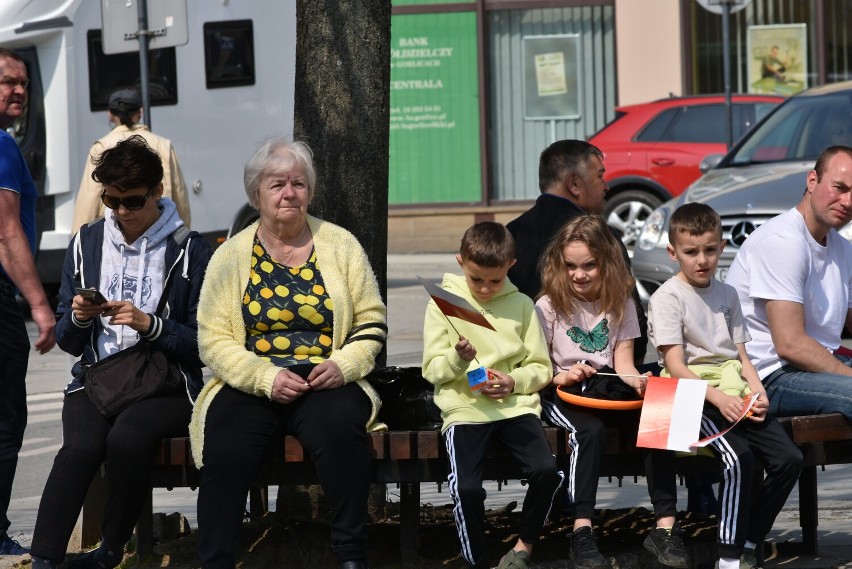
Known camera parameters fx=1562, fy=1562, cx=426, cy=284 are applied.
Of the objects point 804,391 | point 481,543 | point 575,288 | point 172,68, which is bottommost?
point 481,543

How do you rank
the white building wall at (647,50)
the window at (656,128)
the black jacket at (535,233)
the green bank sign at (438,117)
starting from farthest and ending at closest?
the green bank sign at (438,117)
the white building wall at (647,50)
the window at (656,128)
the black jacket at (535,233)

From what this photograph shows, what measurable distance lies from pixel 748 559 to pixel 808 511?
0.59 m

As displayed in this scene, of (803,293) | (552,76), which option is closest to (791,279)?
(803,293)

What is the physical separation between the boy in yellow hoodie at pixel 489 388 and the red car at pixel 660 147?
11682 mm

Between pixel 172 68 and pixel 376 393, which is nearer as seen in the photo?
pixel 376 393

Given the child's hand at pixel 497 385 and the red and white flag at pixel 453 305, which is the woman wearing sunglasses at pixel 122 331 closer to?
the red and white flag at pixel 453 305

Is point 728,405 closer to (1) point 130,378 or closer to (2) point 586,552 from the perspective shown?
(2) point 586,552

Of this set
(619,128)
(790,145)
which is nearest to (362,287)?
(790,145)

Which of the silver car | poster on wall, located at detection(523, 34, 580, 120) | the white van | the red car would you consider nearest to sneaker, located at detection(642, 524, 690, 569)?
the silver car

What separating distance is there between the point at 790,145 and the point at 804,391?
21.6 ft

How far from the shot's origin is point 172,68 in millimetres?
15086

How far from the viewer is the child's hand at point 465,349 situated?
498cm

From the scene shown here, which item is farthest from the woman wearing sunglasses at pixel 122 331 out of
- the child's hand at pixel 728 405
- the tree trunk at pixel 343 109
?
the child's hand at pixel 728 405

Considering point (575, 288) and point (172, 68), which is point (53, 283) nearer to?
point (172, 68)
